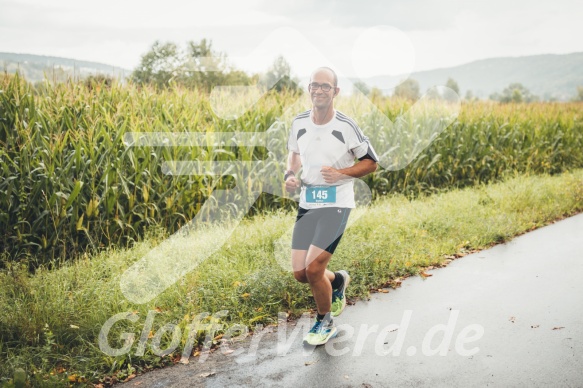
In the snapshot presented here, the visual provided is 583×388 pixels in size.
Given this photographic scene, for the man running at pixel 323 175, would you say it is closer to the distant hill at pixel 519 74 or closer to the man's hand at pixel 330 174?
the man's hand at pixel 330 174

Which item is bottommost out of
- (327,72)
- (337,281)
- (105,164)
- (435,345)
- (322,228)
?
(435,345)

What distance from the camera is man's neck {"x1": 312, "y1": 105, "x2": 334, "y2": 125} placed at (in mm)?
4398

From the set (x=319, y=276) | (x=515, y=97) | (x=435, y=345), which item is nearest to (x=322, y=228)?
(x=319, y=276)

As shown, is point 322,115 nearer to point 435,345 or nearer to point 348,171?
point 348,171

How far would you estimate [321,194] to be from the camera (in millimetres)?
4422

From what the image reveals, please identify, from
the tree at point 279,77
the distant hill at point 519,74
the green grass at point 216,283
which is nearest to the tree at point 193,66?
the tree at point 279,77

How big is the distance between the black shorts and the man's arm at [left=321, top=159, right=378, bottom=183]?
0.90 feet

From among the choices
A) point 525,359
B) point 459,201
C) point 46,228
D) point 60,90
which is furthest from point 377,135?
point 525,359

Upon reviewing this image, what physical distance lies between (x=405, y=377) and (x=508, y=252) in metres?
4.23

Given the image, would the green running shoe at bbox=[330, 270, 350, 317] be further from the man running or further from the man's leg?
the man running

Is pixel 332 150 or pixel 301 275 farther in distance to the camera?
pixel 301 275

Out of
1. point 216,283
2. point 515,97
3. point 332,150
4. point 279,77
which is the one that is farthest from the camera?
point 515,97

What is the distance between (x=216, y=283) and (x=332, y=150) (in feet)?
7.09

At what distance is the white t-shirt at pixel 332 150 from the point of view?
14.4 ft
